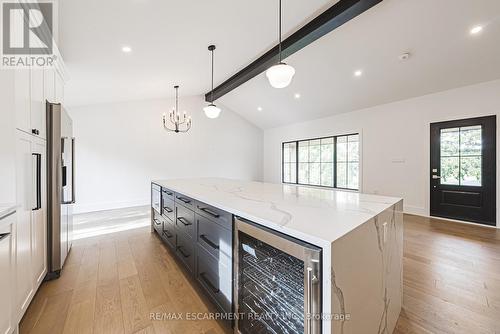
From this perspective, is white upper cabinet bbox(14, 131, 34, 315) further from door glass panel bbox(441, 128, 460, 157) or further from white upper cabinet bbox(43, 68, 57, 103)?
door glass panel bbox(441, 128, 460, 157)

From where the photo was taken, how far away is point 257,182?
2.73 m

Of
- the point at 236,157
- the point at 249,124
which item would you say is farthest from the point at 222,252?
the point at 249,124

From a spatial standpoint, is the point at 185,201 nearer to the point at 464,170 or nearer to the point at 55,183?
the point at 55,183

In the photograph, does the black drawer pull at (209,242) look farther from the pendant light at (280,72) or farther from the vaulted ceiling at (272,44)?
the vaulted ceiling at (272,44)

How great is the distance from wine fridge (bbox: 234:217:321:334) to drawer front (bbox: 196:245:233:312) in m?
0.11

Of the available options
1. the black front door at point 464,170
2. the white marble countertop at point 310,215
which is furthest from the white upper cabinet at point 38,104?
the black front door at point 464,170

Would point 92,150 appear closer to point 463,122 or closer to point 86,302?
point 86,302

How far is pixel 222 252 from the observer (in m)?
1.44

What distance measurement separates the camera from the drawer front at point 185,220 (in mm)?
1938

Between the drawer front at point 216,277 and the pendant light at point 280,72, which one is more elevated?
the pendant light at point 280,72

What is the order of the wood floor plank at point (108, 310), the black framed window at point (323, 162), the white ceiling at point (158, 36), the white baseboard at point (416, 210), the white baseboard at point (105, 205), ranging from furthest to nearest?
the black framed window at point (323, 162) < the white baseboard at point (105, 205) < the white baseboard at point (416, 210) < the white ceiling at point (158, 36) < the wood floor plank at point (108, 310)

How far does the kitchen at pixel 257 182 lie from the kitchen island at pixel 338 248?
1cm

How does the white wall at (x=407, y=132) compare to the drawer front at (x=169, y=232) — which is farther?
the white wall at (x=407, y=132)

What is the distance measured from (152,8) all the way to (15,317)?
280 cm
